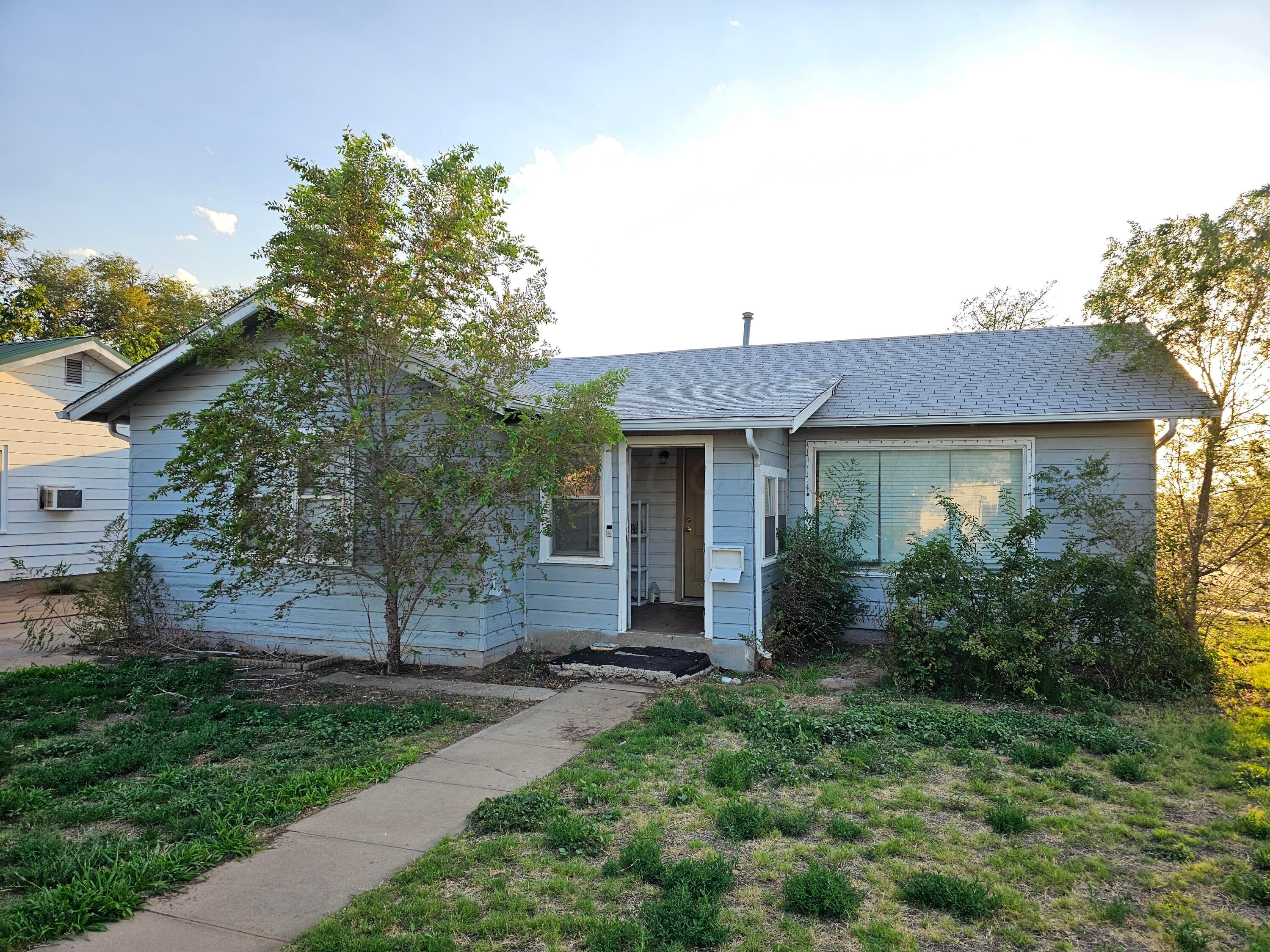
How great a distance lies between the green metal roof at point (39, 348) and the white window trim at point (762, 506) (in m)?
13.0

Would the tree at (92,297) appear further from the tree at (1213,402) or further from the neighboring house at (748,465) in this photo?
the tree at (1213,402)

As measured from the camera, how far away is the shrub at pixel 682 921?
107 inches

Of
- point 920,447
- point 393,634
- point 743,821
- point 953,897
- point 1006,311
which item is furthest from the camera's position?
point 1006,311

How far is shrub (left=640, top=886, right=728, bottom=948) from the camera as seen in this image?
2725 mm

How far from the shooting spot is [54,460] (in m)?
13.1

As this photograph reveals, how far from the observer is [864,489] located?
356 inches

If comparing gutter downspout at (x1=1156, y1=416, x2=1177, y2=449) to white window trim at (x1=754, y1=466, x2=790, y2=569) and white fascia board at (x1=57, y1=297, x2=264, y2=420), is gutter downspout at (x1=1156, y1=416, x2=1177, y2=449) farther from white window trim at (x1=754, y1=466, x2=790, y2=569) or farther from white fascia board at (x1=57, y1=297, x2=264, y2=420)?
white fascia board at (x1=57, y1=297, x2=264, y2=420)

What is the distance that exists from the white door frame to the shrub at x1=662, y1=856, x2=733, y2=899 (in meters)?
4.40

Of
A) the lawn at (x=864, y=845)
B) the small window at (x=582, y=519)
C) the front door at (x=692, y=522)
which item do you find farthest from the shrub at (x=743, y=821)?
the front door at (x=692, y=522)

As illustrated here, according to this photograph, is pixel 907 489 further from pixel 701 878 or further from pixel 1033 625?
pixel 701 878

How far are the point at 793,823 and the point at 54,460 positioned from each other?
49.4ft

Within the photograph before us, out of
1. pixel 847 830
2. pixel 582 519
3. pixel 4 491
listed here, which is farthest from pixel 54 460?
pixel 847 830

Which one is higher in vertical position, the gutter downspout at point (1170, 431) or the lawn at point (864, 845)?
the gutter downspout at point (1170, 431)

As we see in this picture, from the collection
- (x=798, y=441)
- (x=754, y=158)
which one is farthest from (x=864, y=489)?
(x=754, y=158)
